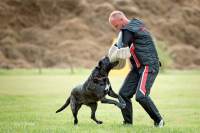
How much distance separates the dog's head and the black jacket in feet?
1.77

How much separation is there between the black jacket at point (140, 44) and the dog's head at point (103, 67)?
0.54m

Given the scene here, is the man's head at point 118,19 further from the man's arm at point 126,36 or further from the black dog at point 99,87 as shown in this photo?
the black dog at point 99,87

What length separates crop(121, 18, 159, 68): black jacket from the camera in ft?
15.6

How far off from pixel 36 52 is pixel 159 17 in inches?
1034

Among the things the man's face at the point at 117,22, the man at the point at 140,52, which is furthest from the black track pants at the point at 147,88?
the man's face at the point at 117,22

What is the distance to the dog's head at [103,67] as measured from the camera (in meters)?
5.24

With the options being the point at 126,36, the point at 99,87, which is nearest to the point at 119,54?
the point at 126,36

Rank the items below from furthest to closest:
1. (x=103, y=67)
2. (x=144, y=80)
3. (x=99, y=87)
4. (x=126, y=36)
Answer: (x=103, y=67) → (x=99, y=87) → (x=144, y=80) → (x=126, y=36)

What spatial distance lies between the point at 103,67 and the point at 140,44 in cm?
93

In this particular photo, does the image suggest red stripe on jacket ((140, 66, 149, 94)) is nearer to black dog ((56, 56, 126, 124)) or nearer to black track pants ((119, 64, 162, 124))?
black track pants ((119, 64, 162, 124))

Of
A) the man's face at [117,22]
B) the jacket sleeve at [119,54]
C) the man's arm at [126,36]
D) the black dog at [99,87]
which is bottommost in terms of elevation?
the black dog at [99,87]

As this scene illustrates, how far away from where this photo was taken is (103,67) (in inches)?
208

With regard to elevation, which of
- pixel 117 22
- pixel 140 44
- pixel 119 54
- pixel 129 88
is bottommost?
pixel 129 88

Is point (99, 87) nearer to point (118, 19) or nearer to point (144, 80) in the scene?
point (144, 80)
